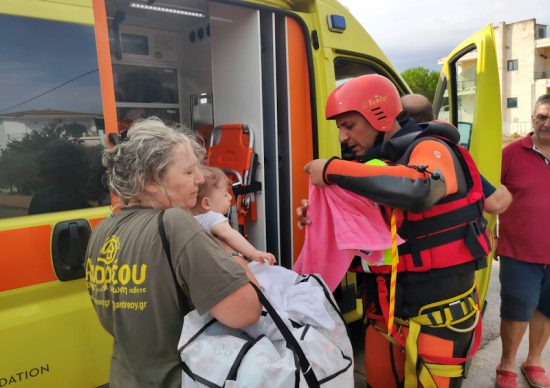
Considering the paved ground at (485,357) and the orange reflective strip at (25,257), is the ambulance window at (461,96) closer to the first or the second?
the paved ground at (485,357)

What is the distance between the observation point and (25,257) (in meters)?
1.71

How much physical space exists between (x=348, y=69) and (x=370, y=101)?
5.33 feet

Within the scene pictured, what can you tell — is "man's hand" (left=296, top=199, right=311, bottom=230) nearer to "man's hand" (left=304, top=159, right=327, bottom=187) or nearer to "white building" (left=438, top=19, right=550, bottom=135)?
"man's hand" (left=304, top=159, right=327, bottom=187)

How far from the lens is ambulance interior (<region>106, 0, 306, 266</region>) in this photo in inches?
116

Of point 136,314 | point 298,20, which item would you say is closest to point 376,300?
point 136,314

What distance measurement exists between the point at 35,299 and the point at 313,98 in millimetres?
2001

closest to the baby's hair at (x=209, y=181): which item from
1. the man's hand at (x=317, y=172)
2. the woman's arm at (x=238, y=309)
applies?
the man's hand at (x=317, y=172)

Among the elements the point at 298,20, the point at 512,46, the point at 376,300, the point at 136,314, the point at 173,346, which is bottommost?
the point at 376,300

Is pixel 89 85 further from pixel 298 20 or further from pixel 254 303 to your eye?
pixel 298 20

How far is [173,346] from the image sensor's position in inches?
50.5

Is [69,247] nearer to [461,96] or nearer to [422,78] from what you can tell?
[461,96]

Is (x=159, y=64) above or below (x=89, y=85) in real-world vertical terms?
above

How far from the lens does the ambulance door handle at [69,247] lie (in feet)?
5.83

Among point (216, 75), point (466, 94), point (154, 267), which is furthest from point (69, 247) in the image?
point (466, 94)
